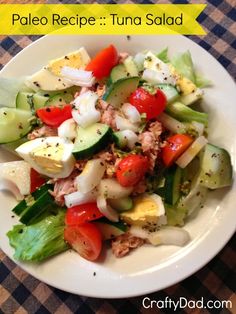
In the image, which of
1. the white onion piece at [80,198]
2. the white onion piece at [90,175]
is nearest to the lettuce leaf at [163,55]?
the white onion piece at [90,175]

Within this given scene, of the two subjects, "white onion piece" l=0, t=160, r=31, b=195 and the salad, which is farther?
"white onion piece" l=0, t=160, r=31, b=195

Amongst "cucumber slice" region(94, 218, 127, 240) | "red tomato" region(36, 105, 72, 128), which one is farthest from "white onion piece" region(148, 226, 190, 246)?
"red tomato" region(36, 105, 72, 128)

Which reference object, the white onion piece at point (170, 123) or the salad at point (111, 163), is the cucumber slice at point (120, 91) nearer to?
the salad at point (111, 163)

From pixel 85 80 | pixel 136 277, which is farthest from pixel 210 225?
pixel 85 80

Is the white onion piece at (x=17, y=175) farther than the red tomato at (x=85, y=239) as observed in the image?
Yes

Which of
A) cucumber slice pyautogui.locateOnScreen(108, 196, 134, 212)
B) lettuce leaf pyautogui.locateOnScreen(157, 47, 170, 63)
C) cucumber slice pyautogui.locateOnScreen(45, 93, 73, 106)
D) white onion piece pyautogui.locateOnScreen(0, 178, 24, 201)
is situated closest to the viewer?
cucumber slice pyautogui.locateOnScreen(108, 196, 134, 212)

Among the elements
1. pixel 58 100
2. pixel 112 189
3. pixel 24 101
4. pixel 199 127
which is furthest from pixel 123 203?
pixel 24 101

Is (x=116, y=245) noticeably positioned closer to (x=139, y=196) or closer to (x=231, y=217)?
(x=139, y=196)

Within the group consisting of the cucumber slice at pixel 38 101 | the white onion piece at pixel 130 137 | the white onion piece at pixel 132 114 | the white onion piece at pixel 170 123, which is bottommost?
the white onion piece at pixel 170 123

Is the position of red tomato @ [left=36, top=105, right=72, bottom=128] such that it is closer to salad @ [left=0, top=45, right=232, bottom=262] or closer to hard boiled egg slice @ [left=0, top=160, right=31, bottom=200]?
salad @ [left=0, top=45, right=232, bottom=262]
